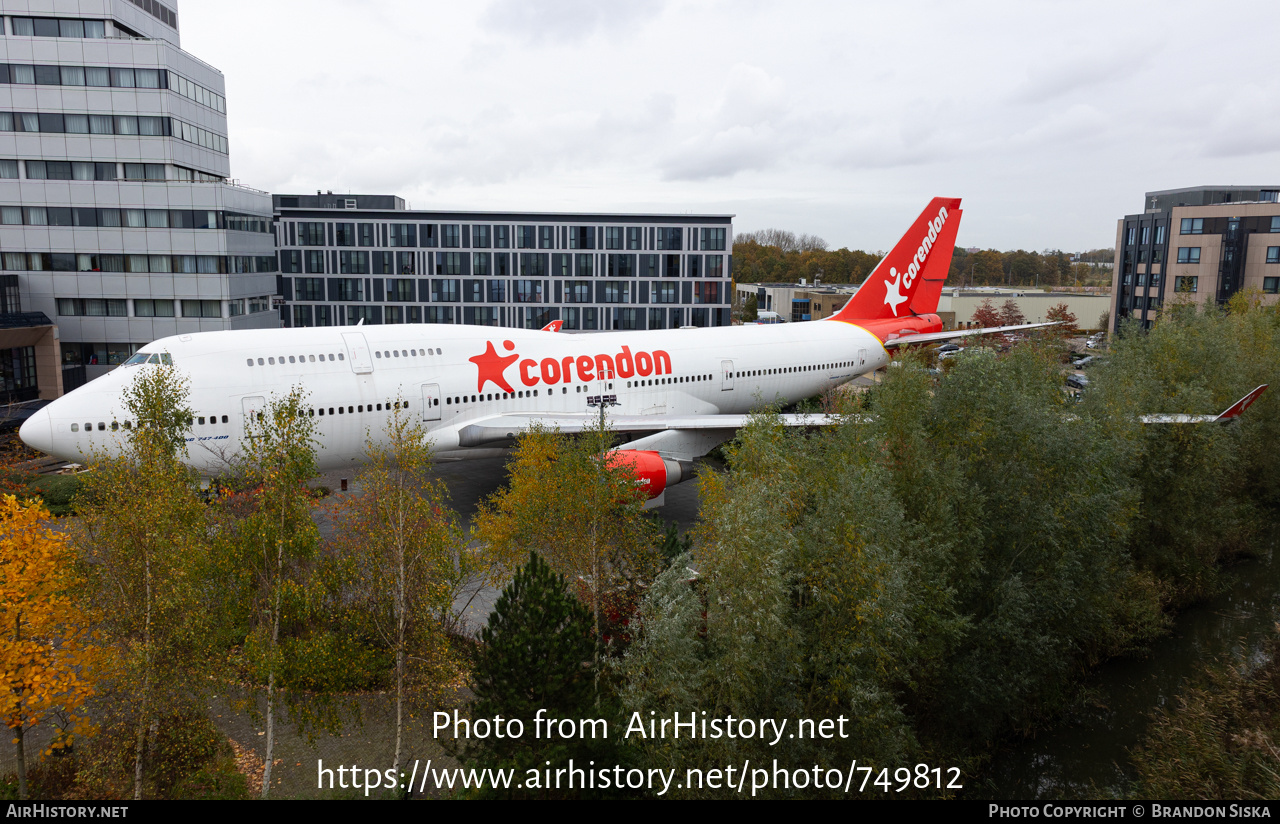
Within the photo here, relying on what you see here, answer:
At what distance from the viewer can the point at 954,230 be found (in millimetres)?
45219

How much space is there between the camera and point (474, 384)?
2825 centimetres

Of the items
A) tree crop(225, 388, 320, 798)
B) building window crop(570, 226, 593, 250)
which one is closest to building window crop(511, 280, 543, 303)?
building window crop(570, 226, 593, 250)

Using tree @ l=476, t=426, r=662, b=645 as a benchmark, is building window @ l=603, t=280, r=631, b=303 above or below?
above

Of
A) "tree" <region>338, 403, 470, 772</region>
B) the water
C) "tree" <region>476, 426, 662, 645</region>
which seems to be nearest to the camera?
"tree" <region>338, 403, 470, 772</region>

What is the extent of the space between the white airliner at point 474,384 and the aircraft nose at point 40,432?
4 centimetres

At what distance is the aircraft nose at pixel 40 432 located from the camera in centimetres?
2178

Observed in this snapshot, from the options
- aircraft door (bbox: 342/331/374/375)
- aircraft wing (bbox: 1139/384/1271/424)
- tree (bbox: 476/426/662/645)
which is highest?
aircraft door (bbox: 342/331/374/375)

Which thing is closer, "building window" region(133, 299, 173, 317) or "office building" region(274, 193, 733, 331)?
"building window" region(133, 299, 173, 317)

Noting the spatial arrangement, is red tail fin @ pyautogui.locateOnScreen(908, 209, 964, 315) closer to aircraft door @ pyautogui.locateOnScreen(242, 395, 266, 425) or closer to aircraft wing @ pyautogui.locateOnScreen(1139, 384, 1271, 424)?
aircraft wing @ pyautogui.locateOnScreen(1139, 384, 1271, 424)

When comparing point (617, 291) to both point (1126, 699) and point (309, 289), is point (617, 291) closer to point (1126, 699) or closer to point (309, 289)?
point (309, 289)

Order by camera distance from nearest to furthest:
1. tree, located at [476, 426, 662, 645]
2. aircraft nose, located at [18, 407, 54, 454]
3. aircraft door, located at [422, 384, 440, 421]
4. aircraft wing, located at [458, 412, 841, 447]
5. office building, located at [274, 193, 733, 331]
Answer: tree, located at [476, 426, 662, 645], aircraft nose, located at [18, 407, 54, 454], aircraft door, located at [422, 384, 440, 421], aircraft wing, located at [458, 412, 841, 447], office building, located at [274, 193, 733, 331]

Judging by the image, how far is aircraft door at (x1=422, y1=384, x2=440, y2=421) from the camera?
2717cm

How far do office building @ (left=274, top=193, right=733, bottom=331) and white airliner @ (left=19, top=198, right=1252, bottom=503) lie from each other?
111ft

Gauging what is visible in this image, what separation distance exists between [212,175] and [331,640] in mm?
52375
